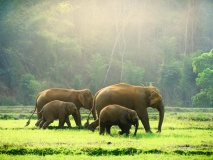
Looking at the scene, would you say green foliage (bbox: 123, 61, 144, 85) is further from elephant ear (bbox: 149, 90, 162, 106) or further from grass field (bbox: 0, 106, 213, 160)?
grass field (bbox: 0, 106, 213, 160)

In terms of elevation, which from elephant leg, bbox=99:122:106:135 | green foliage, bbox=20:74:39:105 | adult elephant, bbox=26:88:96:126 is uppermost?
adult elephant, bbox=26:88:96:126

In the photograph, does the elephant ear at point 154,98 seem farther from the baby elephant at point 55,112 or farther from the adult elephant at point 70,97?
the adult elephant at point 70,97

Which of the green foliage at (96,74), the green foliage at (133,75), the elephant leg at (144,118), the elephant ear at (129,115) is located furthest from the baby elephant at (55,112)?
the green foliage at (133,75)

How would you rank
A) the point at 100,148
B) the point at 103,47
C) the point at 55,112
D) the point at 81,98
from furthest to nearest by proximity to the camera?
the point at 103,47 < the point at 81,98 < the point at 55,112 < the point at 100,148

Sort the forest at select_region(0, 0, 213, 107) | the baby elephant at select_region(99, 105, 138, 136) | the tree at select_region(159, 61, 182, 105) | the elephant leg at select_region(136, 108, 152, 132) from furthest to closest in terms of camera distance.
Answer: the tree at select_region(159, 61, 182, 105) → the forest at select_region(0, 0, 213, 107) → the elephant leg at select_region(136, 108, 152, 132) → the baby elephant at select_region(99, 105, 138, 136)

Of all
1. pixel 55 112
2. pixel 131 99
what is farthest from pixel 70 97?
pixel 131 99

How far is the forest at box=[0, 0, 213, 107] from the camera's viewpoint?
1548 inches

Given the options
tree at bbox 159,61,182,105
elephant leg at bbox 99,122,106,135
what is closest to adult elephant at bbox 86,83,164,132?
elephant leg at bbox 99,122,106,135

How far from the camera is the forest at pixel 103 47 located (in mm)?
39312

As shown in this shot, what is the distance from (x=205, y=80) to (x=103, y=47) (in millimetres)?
19088

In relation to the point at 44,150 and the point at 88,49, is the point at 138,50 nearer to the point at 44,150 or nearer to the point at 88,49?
the point at 88,49

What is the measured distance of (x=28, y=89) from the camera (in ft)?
116

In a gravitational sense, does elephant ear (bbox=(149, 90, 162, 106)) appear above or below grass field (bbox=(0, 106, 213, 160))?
above

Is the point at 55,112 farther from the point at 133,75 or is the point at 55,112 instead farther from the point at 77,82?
the point at 133,75
